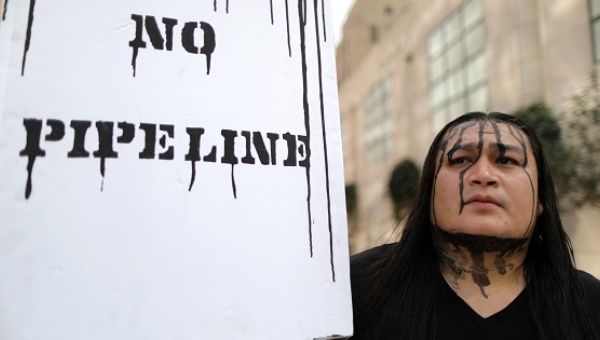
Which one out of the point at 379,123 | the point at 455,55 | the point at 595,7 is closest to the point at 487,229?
the point at 595,7

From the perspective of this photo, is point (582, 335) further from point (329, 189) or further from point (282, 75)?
point (282, 75)

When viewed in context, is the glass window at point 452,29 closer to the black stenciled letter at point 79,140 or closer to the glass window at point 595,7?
the glass window at point 595,7

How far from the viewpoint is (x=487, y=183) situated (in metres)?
1.36

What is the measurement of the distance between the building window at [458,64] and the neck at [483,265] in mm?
7077

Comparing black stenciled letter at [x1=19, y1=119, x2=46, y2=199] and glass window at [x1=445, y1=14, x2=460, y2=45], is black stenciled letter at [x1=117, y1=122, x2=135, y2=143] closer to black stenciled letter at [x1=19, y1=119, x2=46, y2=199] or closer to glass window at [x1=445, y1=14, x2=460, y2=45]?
black stenciled letter at [x1=19, y1=119, x2=46, y2=199]

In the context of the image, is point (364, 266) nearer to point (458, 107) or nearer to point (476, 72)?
point (476, 72)

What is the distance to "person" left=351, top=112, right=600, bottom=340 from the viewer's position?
4.28 ft

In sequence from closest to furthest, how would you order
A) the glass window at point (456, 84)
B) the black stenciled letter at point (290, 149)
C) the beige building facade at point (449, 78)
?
the black stenciled letter at point (290, 149) < the beige building facade at point (449, 78) < the glass window at point (456, 84)

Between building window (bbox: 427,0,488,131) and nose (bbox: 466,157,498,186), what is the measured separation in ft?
23.3

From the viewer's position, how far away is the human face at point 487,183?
134 cm

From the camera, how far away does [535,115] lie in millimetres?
5824

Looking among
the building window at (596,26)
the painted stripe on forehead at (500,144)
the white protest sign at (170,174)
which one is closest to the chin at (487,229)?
the painted stripe on forehead at (500,144)

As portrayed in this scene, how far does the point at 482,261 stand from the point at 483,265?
0.01 meters

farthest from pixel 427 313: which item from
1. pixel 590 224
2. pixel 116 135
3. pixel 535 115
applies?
pixel 535 115
